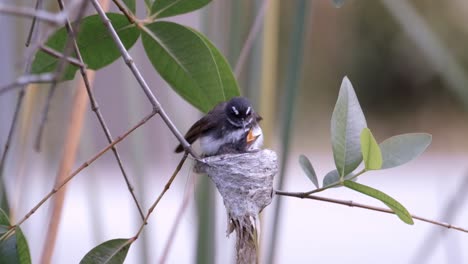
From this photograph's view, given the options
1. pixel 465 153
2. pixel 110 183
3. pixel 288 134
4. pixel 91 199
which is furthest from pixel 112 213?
pixel 288 134

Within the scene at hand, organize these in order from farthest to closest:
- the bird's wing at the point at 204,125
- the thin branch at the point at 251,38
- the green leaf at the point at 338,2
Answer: the bird's wing at the point at 204,125, the thin branch at the point at 251,38, the green leaf at the point at 338,2

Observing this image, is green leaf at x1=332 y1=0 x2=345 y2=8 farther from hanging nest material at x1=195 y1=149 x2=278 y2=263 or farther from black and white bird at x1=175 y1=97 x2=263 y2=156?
black and white bird at x1=175 y1=97 x2=263 y2=156

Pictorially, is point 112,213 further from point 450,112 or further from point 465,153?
point 450,112

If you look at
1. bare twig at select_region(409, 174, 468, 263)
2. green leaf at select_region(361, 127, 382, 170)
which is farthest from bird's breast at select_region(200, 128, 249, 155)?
green leaf at select_region(361, 127, 382, 170)

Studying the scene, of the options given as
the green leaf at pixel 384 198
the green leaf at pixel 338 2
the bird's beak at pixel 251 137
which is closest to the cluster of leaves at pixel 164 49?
the green leaf at pixel 338 2

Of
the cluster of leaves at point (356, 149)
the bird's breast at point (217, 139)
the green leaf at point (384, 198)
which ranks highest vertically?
the cluster of leaves at point (356, 149)

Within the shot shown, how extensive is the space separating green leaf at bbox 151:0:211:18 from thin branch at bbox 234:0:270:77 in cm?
30

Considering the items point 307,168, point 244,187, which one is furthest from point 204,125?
point 307,168

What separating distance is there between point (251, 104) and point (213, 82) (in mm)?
414

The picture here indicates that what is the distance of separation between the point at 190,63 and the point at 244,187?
0.21 metres

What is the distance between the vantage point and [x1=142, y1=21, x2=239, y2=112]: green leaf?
0.91 m

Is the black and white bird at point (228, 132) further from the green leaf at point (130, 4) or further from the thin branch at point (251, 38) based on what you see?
the green leaf at point (130, 4)

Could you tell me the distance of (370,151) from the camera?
774 mm

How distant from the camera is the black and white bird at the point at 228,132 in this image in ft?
4.92
